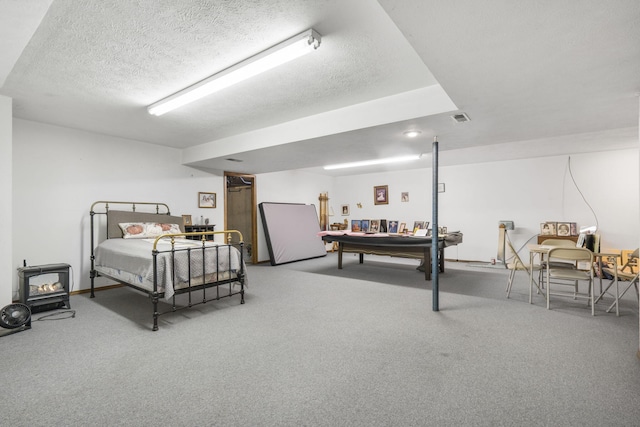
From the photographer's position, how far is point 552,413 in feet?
5.82

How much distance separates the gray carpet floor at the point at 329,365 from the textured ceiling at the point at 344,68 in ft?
7.61

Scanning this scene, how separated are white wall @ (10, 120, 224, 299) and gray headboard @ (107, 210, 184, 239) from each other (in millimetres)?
377

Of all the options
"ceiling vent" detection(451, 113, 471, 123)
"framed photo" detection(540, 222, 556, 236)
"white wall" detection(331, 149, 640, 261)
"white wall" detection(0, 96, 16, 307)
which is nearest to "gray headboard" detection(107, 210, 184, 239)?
"white wall" detection(0, 96, 16, 307)

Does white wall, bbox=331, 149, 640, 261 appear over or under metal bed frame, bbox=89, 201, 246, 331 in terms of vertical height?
over

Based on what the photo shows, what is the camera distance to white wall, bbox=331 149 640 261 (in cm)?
602

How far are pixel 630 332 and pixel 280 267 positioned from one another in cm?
567

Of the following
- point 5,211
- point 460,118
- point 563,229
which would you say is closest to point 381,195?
point 563,229

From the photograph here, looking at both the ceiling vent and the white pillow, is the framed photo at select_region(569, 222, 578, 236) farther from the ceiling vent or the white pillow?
the white pillow

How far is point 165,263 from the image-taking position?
3.28 m

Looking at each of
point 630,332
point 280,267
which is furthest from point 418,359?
point 280,267

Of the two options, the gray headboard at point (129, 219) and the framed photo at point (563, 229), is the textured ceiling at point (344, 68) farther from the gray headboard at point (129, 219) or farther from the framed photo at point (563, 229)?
the framed photo at point (563, 229)

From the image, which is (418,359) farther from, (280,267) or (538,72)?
(280,267)

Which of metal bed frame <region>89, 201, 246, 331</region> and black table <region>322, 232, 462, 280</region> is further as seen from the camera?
black table <region>322, 232, 462, 280</region>

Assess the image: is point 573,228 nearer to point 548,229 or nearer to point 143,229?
point 548,229
